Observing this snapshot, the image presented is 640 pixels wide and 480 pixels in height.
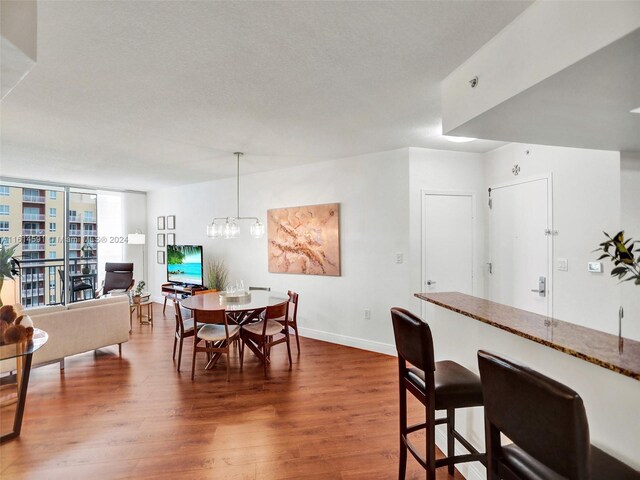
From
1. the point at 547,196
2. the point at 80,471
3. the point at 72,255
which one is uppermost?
the point at 547,196

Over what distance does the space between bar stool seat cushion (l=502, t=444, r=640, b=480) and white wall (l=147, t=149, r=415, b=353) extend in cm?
292

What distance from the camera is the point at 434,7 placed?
5.01 feet

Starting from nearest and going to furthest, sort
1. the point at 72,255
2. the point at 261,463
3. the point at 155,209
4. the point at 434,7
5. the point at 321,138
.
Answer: the point at 434,7
the point at 261,463
the point at 321,138
the point at 72,255
the point at 155,209

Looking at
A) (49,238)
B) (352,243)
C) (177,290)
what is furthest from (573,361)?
(49,238)

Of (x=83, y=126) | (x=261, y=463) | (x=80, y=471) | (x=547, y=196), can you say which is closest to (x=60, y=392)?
(x=80, y=471)

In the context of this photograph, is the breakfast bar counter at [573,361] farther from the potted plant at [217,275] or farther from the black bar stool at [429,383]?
the potted plant at [217,275]

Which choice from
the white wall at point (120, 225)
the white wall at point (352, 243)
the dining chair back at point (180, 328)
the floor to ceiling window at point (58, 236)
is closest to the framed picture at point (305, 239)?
the white wall at point (352, 243)

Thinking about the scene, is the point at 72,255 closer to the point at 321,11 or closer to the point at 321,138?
the point at 321,138

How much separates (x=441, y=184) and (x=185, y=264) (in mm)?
5129

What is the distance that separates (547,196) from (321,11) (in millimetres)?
2995

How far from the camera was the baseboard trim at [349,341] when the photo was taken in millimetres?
4117

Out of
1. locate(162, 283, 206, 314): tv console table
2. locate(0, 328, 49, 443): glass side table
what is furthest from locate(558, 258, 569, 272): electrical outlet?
locate(162, 283, 206, 314): tv console table

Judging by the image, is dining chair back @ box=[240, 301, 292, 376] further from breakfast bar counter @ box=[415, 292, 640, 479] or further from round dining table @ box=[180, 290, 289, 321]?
breakfast bar counter @ box=[415, 292, 640, 479]

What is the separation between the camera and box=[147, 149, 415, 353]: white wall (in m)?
4.10
